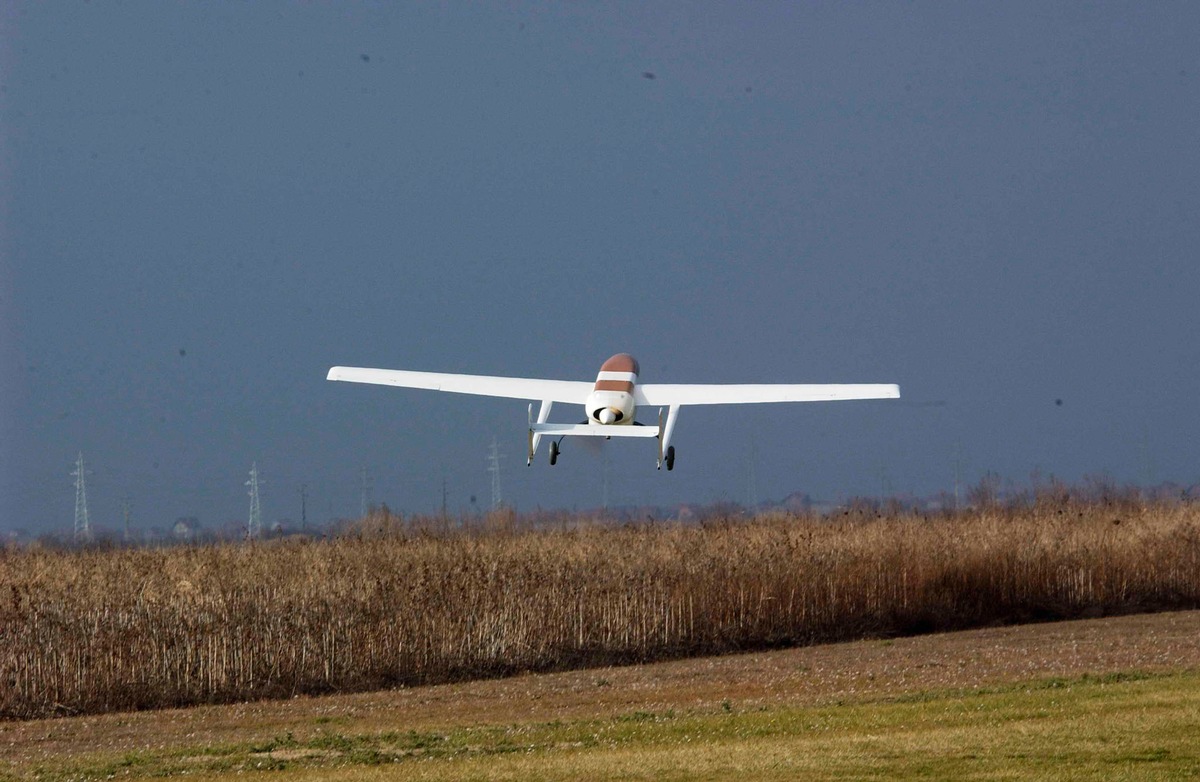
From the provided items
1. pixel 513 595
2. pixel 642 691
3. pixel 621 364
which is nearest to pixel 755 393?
pixel 621 364

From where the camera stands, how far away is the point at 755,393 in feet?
43.0

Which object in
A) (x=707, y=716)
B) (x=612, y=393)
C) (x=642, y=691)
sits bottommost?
(x=642, y=691)

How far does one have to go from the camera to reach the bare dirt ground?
1938 cm

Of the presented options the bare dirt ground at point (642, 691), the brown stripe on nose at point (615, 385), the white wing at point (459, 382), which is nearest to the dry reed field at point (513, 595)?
the bare dirt ground at point (642, 691)

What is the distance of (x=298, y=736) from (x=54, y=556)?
1622 centimetres

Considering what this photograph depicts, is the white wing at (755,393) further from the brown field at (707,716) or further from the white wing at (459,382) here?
the brown field at (707,716)

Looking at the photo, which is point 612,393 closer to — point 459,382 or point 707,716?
point 459,382

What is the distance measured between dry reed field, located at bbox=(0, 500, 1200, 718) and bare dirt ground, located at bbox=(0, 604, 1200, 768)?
0.82 meters

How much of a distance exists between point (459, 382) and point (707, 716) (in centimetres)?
660

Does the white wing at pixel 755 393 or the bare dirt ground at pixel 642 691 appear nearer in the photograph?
the white wing at pixel 755 393

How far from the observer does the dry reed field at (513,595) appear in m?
23.5

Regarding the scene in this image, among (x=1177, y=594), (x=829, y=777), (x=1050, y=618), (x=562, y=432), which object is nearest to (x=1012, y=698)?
(x=829, y=777)

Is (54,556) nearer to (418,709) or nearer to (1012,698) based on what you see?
(418,709)

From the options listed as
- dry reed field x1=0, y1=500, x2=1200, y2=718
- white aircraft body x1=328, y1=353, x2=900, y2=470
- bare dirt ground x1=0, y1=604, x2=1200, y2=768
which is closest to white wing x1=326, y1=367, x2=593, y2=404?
white aircraft body x1=328, y1=353, x2=900, y2=470
